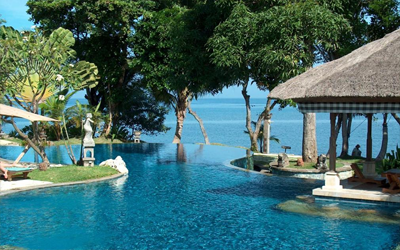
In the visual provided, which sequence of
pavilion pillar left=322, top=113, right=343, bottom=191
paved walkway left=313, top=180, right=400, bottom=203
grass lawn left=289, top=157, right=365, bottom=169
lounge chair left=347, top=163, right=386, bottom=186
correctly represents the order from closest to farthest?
1. paved walkway left=313, top=180, right=400, bottom=203
2. pavilion pillar left=322, top=113, right=343, bottom=191
3. lounge chair left=347, top=163, right=386, bottom=186
4. grass lawn left=289, top=157, right=365, bottom=169

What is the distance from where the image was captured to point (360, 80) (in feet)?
40.4

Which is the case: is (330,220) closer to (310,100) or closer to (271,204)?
(271,204)

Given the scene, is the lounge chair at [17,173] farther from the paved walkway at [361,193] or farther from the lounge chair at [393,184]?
the lounge chair at [393,184]

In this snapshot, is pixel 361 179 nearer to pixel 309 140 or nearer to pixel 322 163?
pixel 322 163

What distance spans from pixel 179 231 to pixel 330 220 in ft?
11.6

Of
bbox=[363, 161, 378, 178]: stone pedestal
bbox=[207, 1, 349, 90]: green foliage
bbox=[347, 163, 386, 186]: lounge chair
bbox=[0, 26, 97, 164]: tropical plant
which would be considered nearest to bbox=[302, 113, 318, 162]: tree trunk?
bbox=[207, 1, 349, 90]: green foliage

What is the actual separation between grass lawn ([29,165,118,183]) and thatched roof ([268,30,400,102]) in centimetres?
690

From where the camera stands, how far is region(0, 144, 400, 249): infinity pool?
10.0 m

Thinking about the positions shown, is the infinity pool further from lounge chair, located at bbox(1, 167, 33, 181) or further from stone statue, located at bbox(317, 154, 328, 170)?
stone statue, located at bbox(317, 154, 328, 170)

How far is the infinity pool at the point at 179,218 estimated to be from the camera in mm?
10000

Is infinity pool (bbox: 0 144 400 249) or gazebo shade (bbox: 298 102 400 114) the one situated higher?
gazebo shade (bbox: 298 102 400 114)

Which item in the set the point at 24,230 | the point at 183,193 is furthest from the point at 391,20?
the point at 24,230

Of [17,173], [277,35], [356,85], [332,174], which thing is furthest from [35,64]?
[356,85]

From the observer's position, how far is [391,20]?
22906 millimetres
